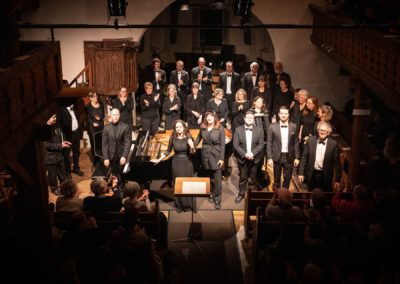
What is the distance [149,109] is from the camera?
31.5 feet

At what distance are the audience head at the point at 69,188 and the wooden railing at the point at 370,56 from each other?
14.4ft

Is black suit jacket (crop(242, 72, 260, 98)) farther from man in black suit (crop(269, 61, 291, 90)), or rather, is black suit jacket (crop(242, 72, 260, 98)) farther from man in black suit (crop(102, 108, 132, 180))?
man in black suit (crop(102, 108, 132, 180))

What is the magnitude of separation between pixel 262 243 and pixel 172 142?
2475mm

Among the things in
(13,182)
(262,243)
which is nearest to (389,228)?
(262,243)

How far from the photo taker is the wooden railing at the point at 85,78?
1062 centimetres

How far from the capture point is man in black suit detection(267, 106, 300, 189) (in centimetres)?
727

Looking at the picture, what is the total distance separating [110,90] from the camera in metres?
10.1

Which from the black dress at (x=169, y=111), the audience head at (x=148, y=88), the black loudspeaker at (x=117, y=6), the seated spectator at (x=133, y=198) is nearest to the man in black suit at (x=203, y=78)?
the black dress at (x=169, y=111)

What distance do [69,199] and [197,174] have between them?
9.85 feet

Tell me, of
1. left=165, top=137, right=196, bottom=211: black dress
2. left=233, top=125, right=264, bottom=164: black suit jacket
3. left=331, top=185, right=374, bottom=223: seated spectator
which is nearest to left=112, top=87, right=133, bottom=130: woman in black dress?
left=165, top=137, right=196, bottom=211: black dress

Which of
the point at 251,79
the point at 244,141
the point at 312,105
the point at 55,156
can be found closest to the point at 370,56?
the point at 312,105

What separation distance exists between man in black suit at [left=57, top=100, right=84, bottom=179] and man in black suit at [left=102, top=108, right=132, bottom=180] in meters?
1.12

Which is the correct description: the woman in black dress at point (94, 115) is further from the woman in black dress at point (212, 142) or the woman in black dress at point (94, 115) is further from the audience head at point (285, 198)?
the audience head at point (285, 198)

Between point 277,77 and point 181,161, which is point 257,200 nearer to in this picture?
point 181,161
